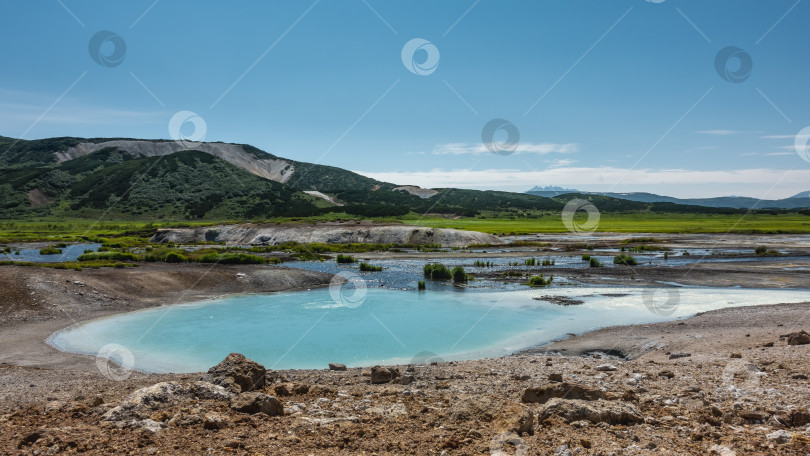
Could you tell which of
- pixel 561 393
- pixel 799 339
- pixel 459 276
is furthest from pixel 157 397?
pixel 459 276

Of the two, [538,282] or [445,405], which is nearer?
[445,405]

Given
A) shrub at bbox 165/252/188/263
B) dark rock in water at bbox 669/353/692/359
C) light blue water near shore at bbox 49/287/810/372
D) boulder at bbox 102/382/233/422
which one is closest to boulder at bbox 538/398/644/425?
boulder at bbox 102/382/233/422

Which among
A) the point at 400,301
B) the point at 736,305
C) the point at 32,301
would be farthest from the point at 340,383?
the point at 736,305

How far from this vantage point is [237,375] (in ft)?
32.8

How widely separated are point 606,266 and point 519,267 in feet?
27.9

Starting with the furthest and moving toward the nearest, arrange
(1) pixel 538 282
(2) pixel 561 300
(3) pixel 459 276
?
(3) pixel 459 276 < (1) pixel 538 282 < (2) pixel 561 300

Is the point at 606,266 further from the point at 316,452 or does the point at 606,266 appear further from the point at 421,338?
the point at 316,452

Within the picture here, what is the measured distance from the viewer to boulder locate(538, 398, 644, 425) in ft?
25.1

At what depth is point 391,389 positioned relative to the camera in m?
10.7

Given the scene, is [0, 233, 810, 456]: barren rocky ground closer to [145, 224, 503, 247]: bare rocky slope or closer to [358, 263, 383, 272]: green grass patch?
[358, 263, 383, 272]: green grass patch

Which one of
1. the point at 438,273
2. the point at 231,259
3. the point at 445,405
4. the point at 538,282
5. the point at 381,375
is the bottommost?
the point at 381,375

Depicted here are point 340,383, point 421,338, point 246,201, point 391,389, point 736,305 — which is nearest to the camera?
point 391,389

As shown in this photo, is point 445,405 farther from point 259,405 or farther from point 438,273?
point 438,273

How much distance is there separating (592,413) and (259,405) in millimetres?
5426
